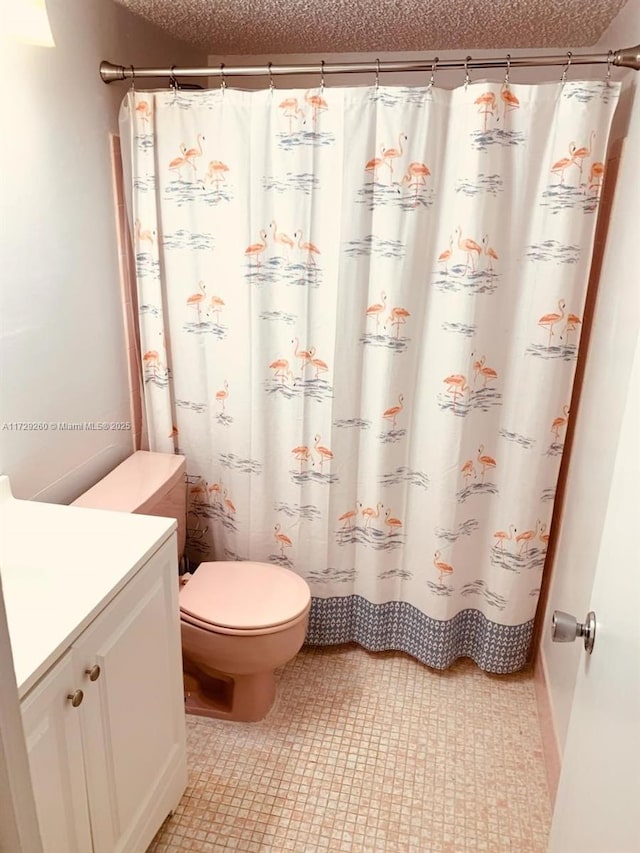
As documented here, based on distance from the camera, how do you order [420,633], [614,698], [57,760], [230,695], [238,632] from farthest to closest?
[420,633] → [230,695] → [238,632] → [57,760] → [614,698]

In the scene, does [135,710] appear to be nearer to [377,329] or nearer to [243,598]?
[243,598]

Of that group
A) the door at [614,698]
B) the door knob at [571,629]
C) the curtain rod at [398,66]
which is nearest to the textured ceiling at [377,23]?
the curtain rod at [398,66]

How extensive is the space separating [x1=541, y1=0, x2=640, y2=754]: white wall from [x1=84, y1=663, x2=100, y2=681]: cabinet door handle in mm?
1207

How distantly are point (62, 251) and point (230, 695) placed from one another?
147 centimetres

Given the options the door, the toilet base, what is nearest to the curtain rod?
the door

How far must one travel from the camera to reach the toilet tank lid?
184 centimetres

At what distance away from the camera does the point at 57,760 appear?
1.14 metres

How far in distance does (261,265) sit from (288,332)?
23 centimetres

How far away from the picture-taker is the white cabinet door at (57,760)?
108 centimetres

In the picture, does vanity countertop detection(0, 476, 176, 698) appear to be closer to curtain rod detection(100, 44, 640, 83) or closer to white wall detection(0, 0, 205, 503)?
white wall detection(0, 0, 205, 503)

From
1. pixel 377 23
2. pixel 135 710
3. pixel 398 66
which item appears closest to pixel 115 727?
pixel 135 710

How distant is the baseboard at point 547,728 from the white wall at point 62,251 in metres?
1.60

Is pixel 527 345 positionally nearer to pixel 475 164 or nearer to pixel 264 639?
pixel 475 164

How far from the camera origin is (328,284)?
200 cm
